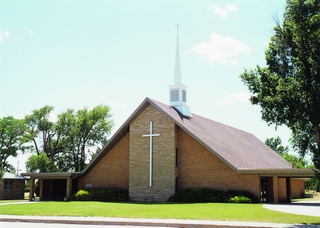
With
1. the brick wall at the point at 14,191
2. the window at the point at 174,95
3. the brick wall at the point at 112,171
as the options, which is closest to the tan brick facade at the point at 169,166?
the brick wall at the point at 112,171

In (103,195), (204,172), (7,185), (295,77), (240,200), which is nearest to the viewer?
(295,77)

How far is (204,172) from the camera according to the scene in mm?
31734

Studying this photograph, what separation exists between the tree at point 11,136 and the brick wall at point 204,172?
104 ft

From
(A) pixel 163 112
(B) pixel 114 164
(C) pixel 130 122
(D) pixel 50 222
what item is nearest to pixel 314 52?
(D) pixel 50 222

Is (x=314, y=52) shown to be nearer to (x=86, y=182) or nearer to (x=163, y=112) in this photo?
(x=163, y=112)

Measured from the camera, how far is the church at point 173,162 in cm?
3058

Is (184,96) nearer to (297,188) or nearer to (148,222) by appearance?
(297,188)

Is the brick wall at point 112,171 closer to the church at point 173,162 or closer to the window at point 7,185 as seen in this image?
the church at point 173,162

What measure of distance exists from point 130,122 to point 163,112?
3.23m

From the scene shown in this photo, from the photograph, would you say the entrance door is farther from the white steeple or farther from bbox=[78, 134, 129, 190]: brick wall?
bbox=[78, 134, 129, 190]: brick wall

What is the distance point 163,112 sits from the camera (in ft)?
107

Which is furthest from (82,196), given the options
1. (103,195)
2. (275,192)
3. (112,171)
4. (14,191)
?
(14,191)

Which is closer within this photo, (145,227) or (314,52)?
(145,227)

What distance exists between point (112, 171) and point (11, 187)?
1530 centimetres
